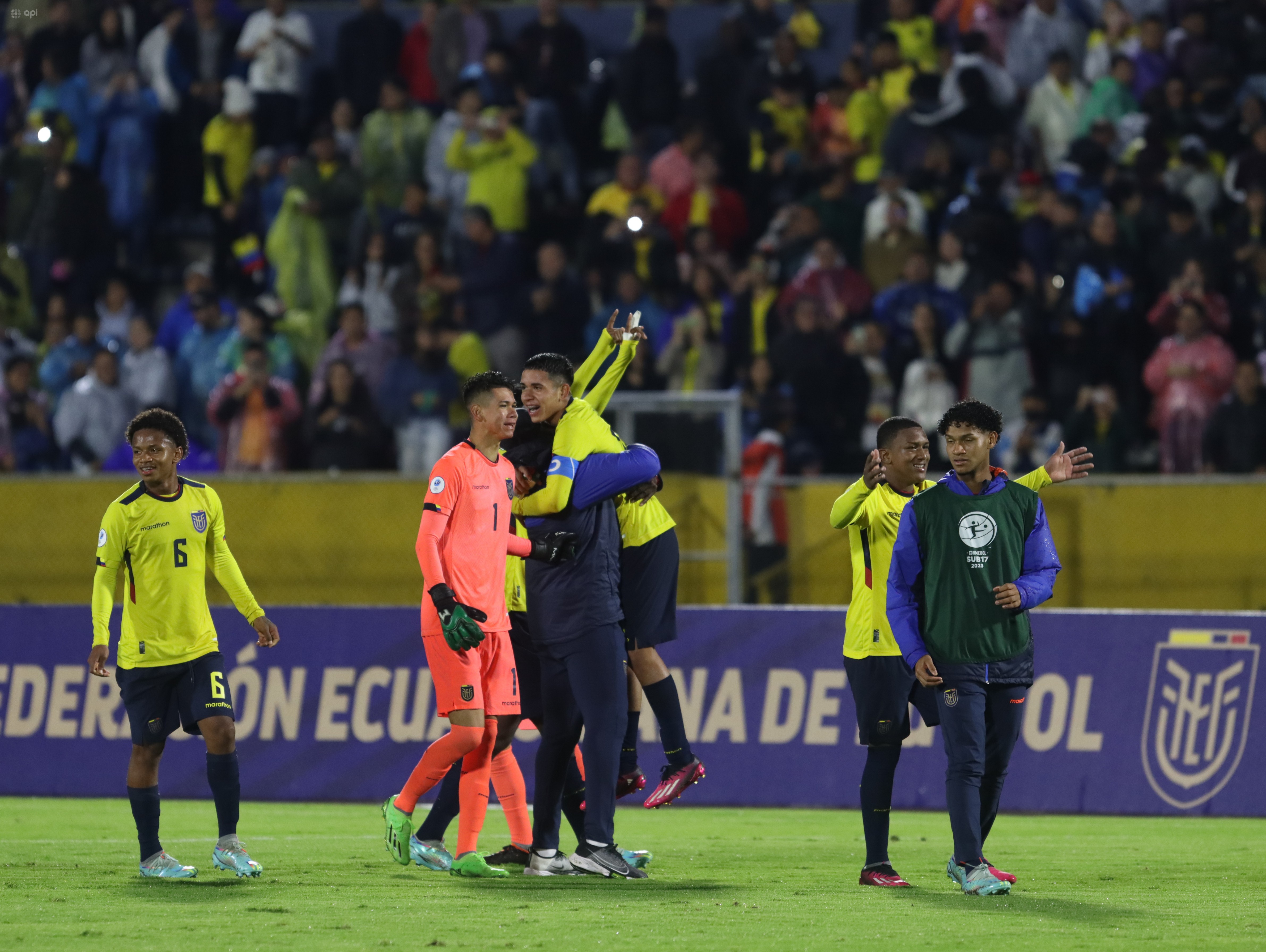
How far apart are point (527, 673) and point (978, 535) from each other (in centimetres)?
244

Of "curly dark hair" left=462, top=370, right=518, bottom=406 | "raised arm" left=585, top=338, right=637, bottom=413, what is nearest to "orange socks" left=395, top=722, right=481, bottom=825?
"curly dark hair" left=462, top=370, right=518, bottom=406

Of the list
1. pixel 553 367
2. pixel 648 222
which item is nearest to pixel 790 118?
pixel 648 222

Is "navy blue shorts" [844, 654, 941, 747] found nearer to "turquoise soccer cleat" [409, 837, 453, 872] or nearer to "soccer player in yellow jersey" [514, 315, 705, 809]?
"soccer player in yellow jersey" [514, 315, 705, 809]

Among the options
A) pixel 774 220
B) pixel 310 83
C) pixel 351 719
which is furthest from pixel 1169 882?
pixel 310 83

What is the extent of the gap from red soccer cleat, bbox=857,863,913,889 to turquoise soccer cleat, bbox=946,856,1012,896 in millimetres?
443

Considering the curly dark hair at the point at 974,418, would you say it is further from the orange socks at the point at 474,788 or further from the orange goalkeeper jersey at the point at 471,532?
the orange socks at the point at 474,788

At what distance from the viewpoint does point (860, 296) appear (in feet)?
57.1

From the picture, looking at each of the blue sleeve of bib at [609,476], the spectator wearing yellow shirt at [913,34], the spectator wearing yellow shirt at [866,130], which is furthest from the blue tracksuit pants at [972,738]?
the spectator wearing yellow shirt at [913,34]

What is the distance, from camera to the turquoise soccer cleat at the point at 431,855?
9141 millimetres

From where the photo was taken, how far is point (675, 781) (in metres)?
10.1

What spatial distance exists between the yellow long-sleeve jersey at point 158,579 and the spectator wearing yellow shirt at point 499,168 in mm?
10437

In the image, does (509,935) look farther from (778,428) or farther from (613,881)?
(778,428)

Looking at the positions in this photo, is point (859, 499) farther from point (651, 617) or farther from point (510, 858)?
point (510, 858)

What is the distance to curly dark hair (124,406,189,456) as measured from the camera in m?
8.76
